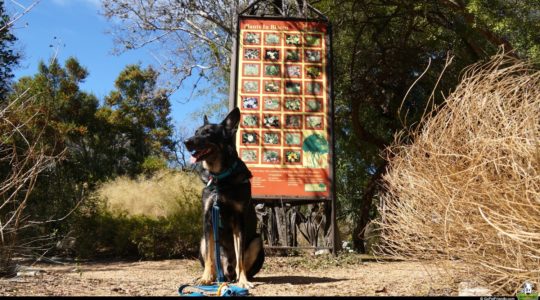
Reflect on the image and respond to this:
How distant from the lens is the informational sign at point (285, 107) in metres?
9.24

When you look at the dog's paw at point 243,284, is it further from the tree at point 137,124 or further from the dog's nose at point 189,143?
the tree at point 137,124

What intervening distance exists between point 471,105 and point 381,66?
984cm

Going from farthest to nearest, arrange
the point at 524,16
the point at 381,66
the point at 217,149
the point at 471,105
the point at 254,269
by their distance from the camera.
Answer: the point at 381,66 < the point at 524,16 < the point at 254,269 < the point at 217,149 < the point at 471,105

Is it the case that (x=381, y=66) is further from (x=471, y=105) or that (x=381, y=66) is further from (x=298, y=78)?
(x=471, y=105)

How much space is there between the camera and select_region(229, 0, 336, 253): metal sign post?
9.25 metres

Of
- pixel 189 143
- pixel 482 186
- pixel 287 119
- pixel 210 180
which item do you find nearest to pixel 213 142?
pixel 189 143

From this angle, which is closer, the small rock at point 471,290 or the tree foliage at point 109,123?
the small rock at point 471,290

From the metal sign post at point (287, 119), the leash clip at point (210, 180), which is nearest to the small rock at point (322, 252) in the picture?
the metal sign post at point (287, 119)

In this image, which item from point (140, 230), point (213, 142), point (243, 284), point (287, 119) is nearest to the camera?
point (243, 284)

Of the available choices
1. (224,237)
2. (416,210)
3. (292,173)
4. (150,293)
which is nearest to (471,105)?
(416,210)

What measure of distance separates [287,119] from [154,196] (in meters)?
6.36

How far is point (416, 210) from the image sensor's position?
4.06m

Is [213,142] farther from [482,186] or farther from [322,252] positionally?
[322,252]

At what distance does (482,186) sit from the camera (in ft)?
10.9
